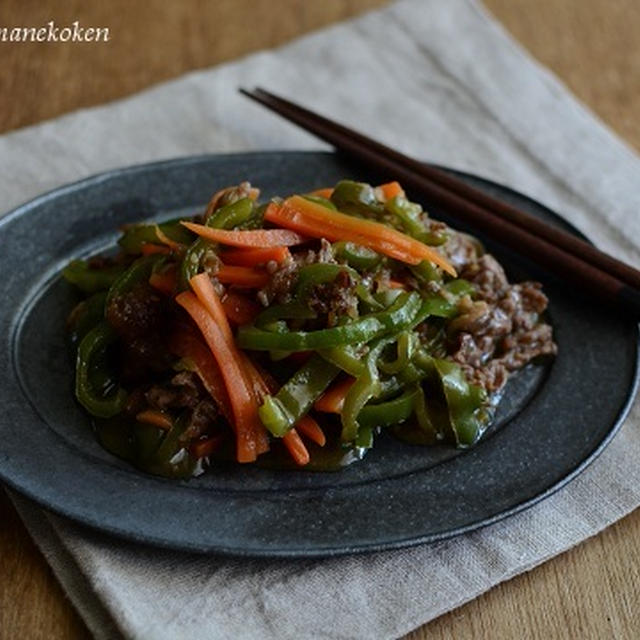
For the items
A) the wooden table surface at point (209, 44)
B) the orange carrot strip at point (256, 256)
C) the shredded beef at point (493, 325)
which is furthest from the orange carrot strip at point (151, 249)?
the wooden table surface at point (209, 44)

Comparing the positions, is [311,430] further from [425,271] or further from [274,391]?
[425,271]

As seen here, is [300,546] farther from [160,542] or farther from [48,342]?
[48,342]

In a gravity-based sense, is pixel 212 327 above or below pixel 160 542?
above

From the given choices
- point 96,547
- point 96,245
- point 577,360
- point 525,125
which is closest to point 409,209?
point 577,360

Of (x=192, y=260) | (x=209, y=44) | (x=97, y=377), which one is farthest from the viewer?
(x=209, y=44)

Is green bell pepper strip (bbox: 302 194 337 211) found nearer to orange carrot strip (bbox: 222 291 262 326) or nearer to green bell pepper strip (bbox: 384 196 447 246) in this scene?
green bell pepper strip (bbox: 384 196 447 246)

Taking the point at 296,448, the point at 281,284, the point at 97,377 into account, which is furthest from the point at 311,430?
the point at 97,377
